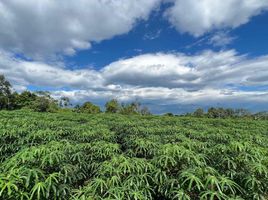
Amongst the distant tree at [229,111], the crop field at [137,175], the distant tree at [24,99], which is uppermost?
the distant tree at [24,99]

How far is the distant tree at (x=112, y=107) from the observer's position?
46750 mm

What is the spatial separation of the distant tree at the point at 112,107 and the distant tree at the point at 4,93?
19.1 metres

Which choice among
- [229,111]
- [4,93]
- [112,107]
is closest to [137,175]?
[112,107]

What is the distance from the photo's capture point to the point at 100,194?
8.28ft

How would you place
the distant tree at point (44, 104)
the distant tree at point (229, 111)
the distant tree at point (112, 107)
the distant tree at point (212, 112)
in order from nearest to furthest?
the distant tree at point (44, 104)
the distant tree at point (212, 112)
the distant tree at point (229, 111)
the distant tree at point (112, 107)

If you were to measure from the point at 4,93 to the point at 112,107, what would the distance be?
71.0 ft

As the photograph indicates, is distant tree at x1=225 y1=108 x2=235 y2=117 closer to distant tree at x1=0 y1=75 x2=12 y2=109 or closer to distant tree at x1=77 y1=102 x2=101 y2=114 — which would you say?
distant tree at x1=77 y1=102 x2=101 y2=114

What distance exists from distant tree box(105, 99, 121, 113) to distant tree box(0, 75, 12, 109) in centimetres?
1906

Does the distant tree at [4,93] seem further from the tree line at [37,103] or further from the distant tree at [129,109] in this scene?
the distant tree at [129,109]

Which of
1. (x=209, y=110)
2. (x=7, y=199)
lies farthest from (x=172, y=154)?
(x=209, y=110)

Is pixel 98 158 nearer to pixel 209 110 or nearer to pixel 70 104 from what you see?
pixel 209 110

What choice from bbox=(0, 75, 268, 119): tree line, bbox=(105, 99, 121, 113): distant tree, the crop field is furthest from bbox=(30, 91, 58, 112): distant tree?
the crop field

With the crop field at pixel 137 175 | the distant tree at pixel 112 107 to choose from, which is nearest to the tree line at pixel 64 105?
the distant tree at pixel 112 107

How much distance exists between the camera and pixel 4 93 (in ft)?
147
